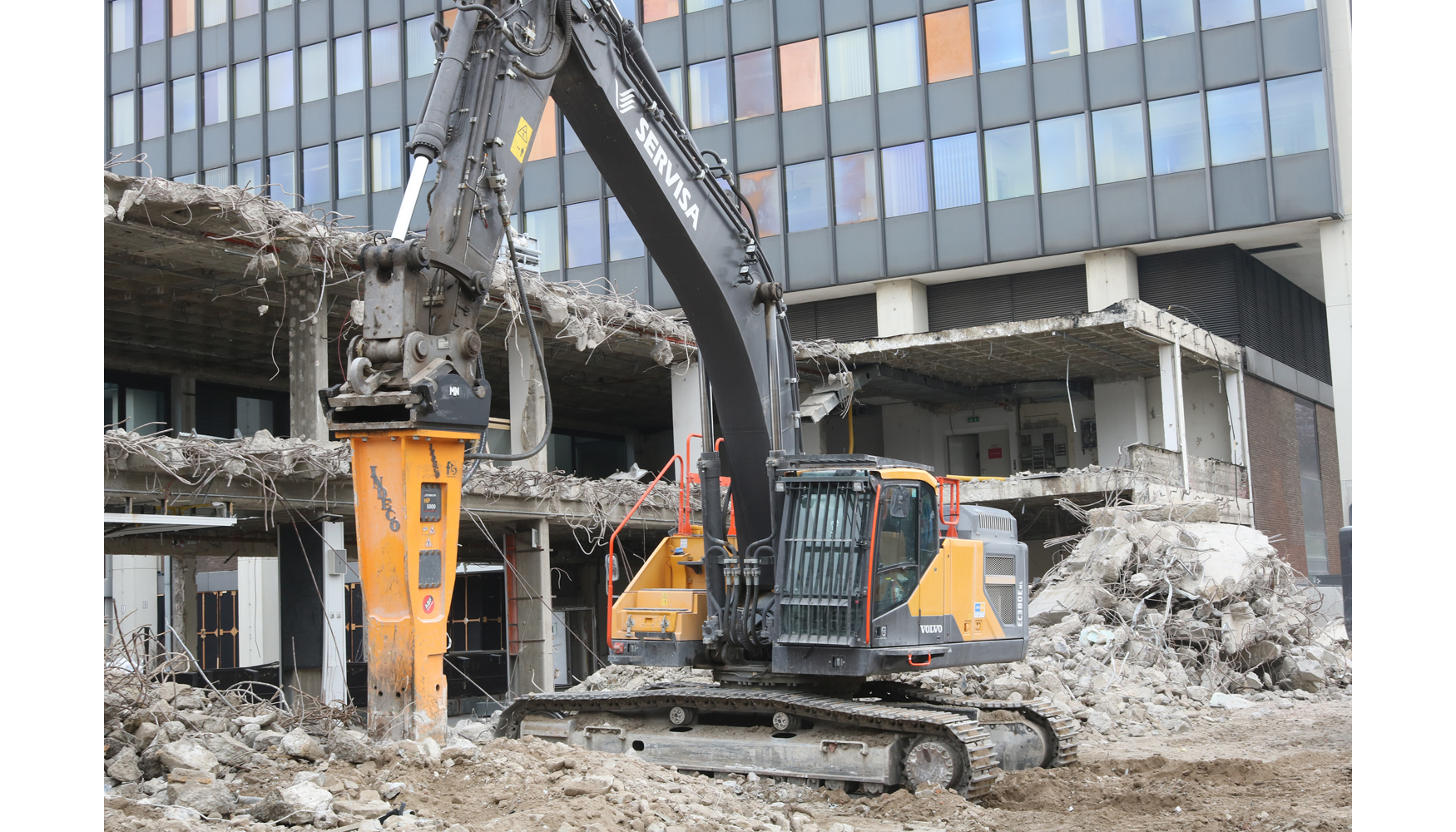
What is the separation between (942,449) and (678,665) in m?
24.0

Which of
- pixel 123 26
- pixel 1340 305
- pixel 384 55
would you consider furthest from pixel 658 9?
pixel 1340 305

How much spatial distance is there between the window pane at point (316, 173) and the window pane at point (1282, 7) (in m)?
26.7

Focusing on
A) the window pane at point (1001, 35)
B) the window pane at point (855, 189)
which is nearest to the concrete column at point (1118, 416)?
the window pane at point (855, 189)

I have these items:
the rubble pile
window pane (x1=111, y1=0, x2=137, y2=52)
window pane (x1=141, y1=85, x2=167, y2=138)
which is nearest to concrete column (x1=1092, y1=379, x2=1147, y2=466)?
the rubble pile

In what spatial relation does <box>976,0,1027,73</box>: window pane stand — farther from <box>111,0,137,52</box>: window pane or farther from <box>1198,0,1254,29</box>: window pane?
<box>111,0,137,52</box>: window pane

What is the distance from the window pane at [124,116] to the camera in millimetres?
42875

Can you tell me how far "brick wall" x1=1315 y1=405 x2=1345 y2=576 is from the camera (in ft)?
113

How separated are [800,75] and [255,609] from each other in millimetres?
20982

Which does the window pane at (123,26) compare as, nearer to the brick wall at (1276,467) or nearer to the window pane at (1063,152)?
the window pane at (1063,152)

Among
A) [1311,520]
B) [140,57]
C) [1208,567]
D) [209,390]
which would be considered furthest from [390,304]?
[140,57]

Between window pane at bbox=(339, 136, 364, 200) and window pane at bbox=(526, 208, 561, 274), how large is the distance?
583 centimetres

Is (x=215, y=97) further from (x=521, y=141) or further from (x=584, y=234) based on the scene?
(x=521, y=141)

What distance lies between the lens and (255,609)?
3659cm

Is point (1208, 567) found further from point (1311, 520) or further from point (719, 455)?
point (1311, 520)
